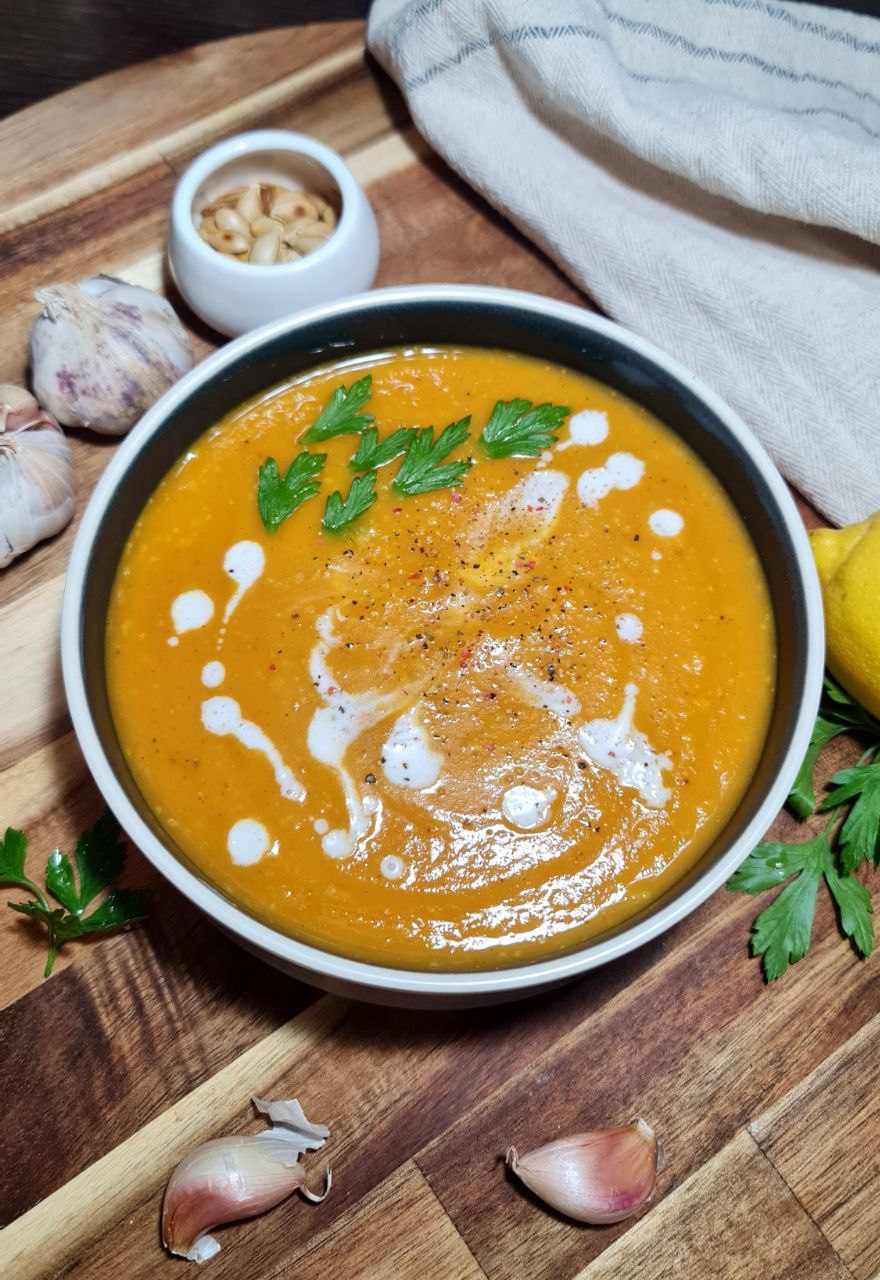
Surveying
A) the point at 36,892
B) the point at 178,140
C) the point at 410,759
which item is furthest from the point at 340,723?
the point at 178,140

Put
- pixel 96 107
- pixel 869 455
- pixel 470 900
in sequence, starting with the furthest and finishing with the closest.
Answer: pixel 96 107
pixel 869 455
pixel 470 900

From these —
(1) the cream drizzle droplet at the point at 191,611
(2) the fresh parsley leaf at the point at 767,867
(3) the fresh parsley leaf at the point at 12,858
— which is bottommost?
(2) the fresh parsley leaf at the point at 767,867

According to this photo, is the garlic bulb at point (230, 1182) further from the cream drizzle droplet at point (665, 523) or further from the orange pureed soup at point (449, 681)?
the cream drizzle droplet at point (665, 523)

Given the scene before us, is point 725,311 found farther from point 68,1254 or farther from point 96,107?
point 68,1254

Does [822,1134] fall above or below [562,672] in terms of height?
below

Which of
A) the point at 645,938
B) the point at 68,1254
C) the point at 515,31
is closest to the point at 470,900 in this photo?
the point at 645,938

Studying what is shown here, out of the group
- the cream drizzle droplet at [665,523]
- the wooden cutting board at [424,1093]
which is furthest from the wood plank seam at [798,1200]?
the cream drizzle droplet at [665,523]
